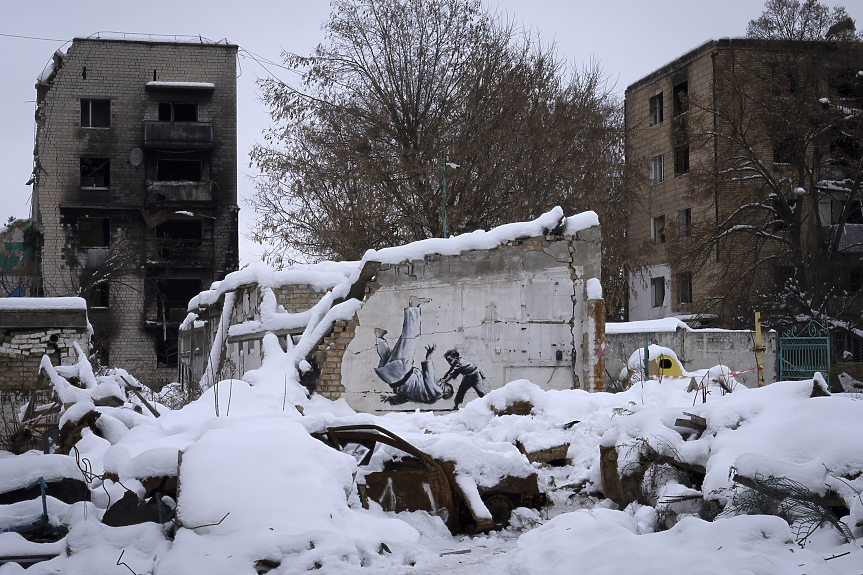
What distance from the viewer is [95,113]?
124 ft

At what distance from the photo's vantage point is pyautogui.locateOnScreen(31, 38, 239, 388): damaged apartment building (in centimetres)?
3672

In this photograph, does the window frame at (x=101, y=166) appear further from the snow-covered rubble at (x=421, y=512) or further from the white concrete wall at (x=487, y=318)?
the snow-covered rubble at (x=421, y=512)

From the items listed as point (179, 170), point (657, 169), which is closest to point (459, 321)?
point (657, 169)

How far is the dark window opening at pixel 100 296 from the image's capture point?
36.5 metres

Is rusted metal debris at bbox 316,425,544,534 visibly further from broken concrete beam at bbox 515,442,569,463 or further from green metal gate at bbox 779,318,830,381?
green metal gate at bbox 779,318,830,381

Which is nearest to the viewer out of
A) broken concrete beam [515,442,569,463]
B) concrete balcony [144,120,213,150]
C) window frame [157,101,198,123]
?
broken concrete beam [515,442,569,463]

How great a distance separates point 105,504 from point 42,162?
118 feet

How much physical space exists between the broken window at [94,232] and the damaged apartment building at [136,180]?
0.16ft

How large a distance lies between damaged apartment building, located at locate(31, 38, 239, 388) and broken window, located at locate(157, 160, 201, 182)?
0.92ft

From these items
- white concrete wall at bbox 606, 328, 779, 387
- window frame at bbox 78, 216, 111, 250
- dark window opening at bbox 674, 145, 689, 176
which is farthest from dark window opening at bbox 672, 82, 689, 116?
window frame at bbox 78, 216, 111, 250

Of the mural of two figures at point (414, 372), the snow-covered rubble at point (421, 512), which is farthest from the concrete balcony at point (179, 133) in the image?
the snow-covered rubble at point (421, 512)

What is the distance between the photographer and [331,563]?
4793 millimetres

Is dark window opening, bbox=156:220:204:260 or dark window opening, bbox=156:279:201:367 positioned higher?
dark window opening, bbox=156:220:204:260

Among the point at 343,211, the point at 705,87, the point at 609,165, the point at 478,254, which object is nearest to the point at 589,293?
the point at 478,254
